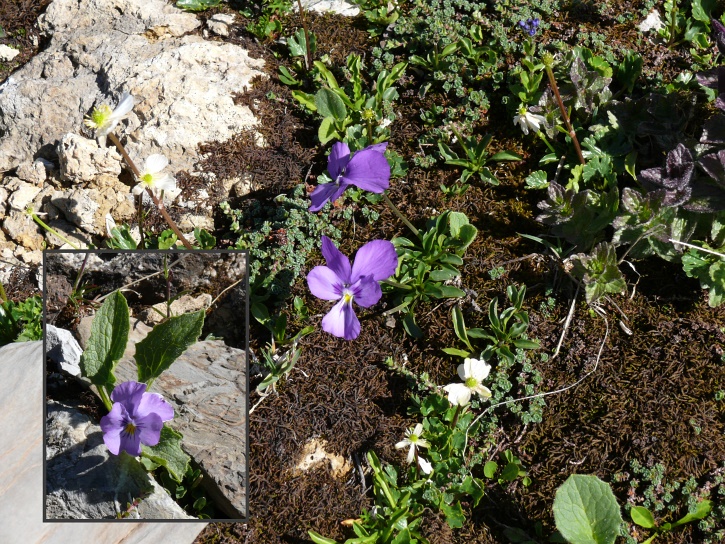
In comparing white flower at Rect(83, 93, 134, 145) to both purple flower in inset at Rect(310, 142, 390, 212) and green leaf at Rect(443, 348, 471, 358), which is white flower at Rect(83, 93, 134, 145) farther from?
green leaf at Rect(443, 348, 471, 358)

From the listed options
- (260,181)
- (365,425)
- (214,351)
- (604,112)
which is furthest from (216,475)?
(604,112)

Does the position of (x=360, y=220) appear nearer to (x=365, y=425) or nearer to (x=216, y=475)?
(x=365, y=425)

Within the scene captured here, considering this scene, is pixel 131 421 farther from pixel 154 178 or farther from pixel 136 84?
pixel 136 84

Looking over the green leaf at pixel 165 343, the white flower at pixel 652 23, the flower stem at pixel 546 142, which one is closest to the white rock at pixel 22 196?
the green leaf at pixel 165 343

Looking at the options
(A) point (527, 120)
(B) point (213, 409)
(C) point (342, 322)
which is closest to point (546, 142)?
(A) point (527, 120)

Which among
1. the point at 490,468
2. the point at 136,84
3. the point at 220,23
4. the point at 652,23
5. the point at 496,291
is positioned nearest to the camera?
the point at 490,468

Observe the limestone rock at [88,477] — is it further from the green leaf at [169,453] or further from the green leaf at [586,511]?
the green leaf at [586,511]
